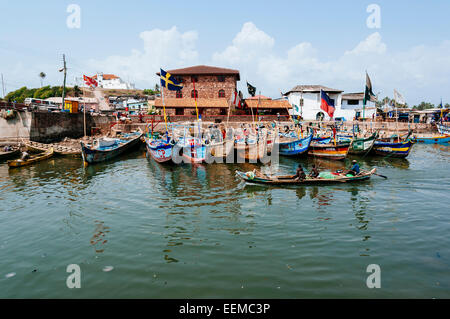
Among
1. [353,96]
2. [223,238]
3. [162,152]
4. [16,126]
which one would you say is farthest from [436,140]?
[16,126]

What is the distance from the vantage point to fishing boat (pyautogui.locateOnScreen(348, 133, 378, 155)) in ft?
86.6

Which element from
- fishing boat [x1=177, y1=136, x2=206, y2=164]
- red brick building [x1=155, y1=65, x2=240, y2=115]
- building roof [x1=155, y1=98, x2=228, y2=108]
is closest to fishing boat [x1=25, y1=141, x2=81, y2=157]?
fishing boat [x1=177, y1=136, x2=206, y2=164]

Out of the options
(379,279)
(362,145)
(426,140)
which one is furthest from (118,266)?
(426,140)

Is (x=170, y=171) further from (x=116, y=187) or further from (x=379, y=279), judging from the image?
(x=379, y=279)

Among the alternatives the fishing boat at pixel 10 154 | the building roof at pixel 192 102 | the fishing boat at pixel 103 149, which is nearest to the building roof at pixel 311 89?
the building roof at pixel 192 102

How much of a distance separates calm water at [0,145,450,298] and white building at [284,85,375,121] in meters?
34.2

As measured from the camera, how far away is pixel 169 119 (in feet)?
133

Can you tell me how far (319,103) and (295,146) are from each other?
2715 cm

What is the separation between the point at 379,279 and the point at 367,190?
30.0ft

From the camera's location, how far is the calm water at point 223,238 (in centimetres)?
727

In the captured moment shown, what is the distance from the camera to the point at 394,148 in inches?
1019

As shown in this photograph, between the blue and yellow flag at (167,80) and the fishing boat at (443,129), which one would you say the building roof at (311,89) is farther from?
the blue and yellow flag at (167,80)

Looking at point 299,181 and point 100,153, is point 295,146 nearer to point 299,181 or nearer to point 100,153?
point 299,181

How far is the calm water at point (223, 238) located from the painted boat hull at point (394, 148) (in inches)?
311
